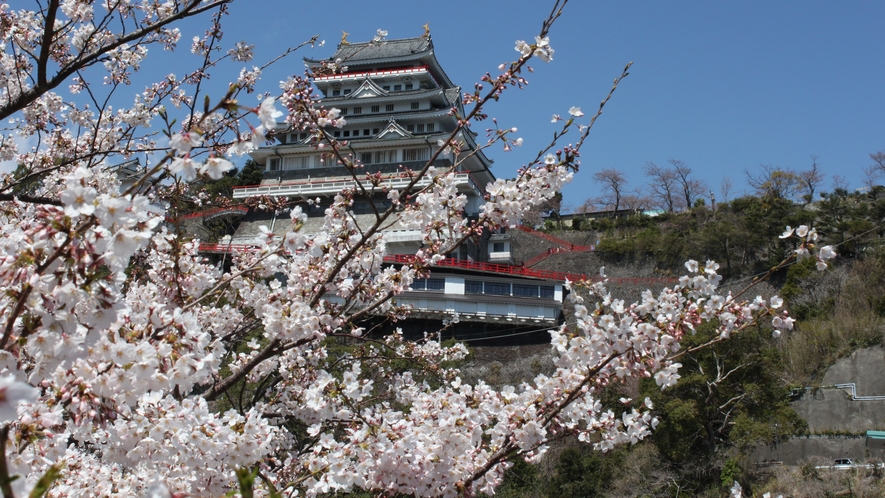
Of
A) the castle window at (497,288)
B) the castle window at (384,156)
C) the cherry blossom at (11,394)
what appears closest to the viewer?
the cherry blossom at (11,394)

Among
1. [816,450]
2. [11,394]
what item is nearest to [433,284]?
[816,450]

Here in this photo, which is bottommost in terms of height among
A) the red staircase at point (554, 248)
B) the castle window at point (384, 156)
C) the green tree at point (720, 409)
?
the green tree at point (720, 409)

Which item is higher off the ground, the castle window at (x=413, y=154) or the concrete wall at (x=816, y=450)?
the castle window at (x=413, y=154)

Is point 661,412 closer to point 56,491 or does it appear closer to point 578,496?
point 578,496

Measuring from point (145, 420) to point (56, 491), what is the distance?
92cm

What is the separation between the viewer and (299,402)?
5746mm

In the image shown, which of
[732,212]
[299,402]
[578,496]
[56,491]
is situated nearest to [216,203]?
[299,402]

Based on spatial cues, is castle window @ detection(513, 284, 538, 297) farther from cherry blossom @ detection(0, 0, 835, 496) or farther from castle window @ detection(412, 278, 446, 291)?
cherry blossom @ detection(0, 0, 835, 496)

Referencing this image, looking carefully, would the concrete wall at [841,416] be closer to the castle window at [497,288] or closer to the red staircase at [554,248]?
the castle window at [497,288]

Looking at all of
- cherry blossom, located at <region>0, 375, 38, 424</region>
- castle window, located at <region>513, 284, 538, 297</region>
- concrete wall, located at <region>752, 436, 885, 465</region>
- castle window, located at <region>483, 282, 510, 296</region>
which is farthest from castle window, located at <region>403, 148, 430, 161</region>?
cherry blossom, located at <region>0, 375, 38, 424</region>

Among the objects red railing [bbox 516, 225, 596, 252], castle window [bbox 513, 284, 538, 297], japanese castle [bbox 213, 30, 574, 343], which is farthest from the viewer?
red railing [bbox 516, 225, 596, 252]

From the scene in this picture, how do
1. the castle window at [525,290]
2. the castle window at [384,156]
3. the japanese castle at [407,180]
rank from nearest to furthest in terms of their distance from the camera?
the japanese castle at [407,180] → the castle window at [525,290] → the castle window at [384,156]

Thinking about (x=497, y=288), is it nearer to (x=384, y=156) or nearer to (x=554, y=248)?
(x=554, y=248)

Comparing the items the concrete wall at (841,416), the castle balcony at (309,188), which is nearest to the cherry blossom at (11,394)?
the concrete wall at (841,416)
